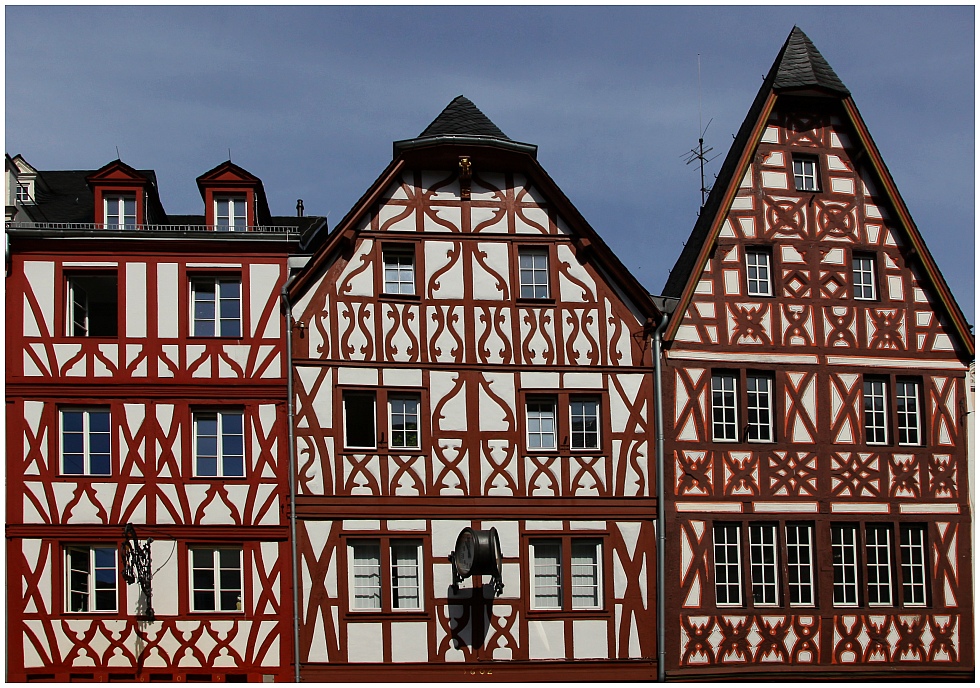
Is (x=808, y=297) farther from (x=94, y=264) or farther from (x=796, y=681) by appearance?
(x=94, y=264)

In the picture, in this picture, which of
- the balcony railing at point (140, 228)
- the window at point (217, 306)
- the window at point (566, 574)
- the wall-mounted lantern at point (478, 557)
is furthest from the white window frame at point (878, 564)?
the window at point (217, 306)

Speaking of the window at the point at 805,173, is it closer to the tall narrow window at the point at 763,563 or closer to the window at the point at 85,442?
the tall narrow window at the point at 763,563

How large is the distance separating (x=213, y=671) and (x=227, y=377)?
4.86 metres

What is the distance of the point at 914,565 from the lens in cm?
2486

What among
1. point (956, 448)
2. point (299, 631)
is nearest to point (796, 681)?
point (956, 448)

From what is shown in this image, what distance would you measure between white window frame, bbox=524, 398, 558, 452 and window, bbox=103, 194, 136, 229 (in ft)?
25.2

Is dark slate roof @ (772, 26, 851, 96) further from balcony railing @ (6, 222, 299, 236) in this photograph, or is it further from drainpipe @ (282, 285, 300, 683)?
drainpipe @ (282, 285, 300, 683)

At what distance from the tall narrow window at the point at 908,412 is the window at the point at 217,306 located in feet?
38.9

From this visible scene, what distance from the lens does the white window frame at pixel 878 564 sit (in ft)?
80.6

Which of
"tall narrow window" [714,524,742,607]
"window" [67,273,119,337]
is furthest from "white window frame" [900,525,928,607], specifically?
"window" [67,273,119,337]

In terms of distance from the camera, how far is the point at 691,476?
961 inches

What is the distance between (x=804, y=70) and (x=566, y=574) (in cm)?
1042

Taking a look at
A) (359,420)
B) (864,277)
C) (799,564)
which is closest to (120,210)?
(359,420)

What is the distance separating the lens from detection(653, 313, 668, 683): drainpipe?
23.7 metres
